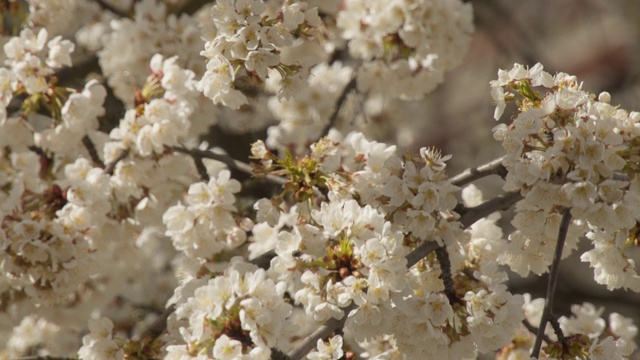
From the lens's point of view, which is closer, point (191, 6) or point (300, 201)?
point (300, 201)

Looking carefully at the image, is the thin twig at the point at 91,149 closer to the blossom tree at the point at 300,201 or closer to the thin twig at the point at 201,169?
the blossom tree at the point at 300,201

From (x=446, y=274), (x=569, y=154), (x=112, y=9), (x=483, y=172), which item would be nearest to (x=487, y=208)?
(x=483, y=172)

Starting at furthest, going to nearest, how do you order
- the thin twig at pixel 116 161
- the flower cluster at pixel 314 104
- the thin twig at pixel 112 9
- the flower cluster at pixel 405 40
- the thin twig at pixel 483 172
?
the flower cluster at pixel 314 104, the thin twig at pixel 112 9, the flower cluster at pixel 405 40, the thin twig at pixel 116 161, the thin twig at pixel 483 172

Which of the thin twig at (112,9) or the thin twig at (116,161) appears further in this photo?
the thin twig at (112,9)

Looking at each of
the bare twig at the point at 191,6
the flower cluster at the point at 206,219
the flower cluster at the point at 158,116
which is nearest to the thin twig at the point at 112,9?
the bare twig at the point at 191,6

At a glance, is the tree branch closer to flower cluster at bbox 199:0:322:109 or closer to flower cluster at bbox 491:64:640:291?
flower cluster at bbox 491:64:640:291

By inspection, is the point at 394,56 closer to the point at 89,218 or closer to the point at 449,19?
the point at 449,19

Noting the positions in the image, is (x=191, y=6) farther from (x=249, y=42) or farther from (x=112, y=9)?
(x=249, y=42)
